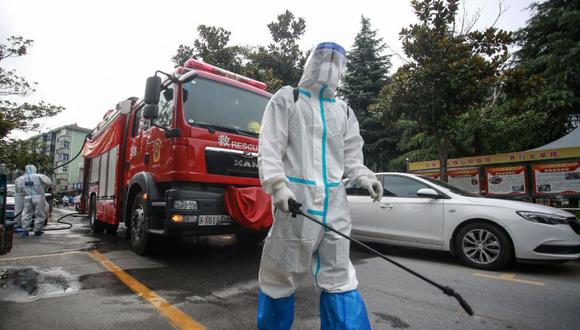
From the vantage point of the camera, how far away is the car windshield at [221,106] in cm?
446

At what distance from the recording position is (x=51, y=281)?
148 inches

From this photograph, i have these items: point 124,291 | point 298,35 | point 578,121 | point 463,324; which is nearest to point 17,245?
point 124,291

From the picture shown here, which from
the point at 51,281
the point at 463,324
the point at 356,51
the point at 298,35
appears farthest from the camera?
the point at 356,51

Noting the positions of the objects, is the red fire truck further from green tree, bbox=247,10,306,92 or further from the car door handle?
green tree, bbox=247,10,306,92

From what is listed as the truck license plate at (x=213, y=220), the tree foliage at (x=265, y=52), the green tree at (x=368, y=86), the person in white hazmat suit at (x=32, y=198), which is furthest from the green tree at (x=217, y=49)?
the truck license plate at (x=213, y=220)

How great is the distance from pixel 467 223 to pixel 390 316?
106 inches

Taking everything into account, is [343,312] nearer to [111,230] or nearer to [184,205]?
[184,205]

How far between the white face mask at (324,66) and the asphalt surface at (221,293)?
5.88 feet

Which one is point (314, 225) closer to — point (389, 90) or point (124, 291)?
point (124, 291)

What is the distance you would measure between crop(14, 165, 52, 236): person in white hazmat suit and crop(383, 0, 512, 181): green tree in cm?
891

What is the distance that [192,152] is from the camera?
4168 mm

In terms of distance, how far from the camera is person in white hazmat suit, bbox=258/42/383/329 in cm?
185

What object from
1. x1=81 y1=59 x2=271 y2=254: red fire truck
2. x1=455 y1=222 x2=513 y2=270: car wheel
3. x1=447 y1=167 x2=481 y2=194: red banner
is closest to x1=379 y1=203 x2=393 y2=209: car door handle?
x1=455 y1=222 x2=513 y2=270: car wheel

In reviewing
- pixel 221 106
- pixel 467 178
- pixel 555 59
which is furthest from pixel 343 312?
pixel 555 59
